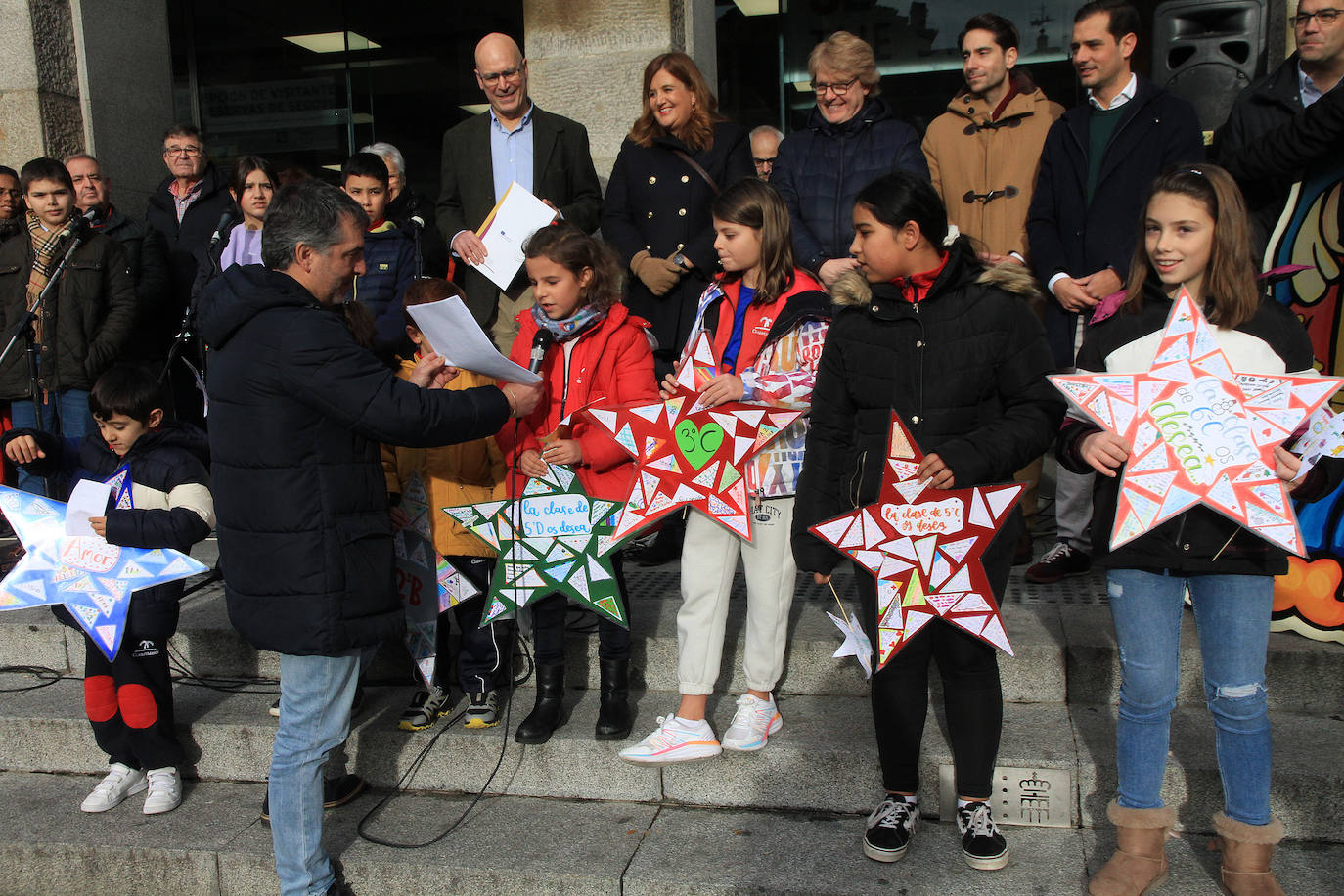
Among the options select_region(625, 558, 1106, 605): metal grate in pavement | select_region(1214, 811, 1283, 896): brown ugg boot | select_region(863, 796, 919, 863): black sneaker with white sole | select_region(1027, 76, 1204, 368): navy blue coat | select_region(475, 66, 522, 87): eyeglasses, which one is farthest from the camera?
select_region(475, 66, 522, 87): eyeglasses

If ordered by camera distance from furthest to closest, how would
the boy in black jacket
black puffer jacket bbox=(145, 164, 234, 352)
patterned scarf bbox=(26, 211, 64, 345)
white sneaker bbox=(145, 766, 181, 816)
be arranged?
black puffer jacket bbox=(145, 164, 234, 352)
patterned scarf bbox=(26, 211, 64, 345)
white sneaker bbox=(145, 766, 181, 816)
the boy in black jacket

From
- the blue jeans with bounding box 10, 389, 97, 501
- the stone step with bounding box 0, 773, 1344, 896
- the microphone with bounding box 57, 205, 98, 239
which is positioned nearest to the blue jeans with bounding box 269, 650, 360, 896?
the stone step with bounding box 0, 773, 1344, 896

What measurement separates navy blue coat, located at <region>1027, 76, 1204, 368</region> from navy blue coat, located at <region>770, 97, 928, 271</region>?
0.52 meters

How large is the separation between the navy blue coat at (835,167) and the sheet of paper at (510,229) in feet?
3.38

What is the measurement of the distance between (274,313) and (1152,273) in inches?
93.6

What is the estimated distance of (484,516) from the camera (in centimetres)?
386

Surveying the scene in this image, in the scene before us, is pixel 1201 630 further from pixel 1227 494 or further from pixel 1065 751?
pixel 1065 751

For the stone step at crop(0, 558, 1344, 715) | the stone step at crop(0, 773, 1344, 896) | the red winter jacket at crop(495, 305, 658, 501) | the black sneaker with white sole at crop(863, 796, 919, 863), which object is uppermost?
the red winter jacket at crop(495, 305, 658, 501)

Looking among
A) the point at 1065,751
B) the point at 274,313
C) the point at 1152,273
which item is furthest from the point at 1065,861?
the point at 274,313

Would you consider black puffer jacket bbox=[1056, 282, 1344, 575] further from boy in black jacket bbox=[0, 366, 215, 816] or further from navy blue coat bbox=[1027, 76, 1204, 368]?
boy in black jacket bbox=[0, 366, 215, 816]

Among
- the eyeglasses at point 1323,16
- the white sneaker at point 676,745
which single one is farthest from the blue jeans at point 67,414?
the eyeglasses at point 1323,16

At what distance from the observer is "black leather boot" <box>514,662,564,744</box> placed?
3916mm

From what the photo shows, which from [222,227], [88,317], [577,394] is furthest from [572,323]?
[88,317]

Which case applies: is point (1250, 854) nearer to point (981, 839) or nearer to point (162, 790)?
point (981, 839)
